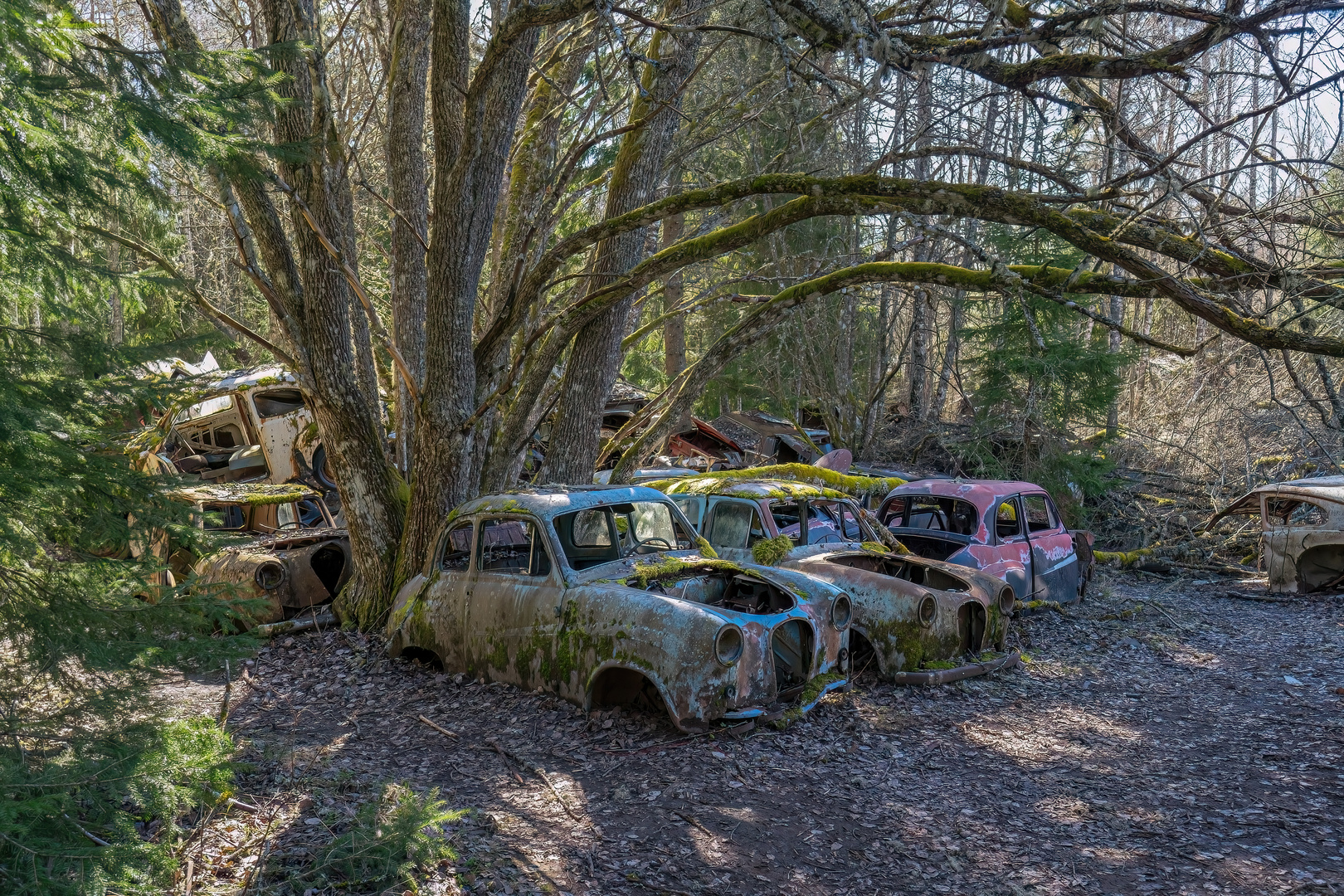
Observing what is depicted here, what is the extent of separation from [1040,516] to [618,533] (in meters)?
6.33

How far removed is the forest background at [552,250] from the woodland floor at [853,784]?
53.1 inches

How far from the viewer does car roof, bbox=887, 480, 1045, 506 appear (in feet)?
32.0

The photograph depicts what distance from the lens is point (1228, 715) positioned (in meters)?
6.72

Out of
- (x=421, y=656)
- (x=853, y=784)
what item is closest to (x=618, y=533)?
(x=421, y=656)

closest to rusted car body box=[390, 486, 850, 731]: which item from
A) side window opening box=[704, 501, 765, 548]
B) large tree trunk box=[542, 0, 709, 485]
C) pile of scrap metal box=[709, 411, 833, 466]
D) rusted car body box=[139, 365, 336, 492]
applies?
side window opening box=[704, 501, 765, 548]

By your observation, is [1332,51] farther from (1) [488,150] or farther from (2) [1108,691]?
(1) [488,150]

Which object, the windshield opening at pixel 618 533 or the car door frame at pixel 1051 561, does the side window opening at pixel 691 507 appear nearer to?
the windshield opening at pixel 618 533

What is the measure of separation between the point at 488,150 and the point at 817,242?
39.1ft

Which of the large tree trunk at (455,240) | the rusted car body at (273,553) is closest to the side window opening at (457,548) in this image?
the large tree trunk at (455,240)

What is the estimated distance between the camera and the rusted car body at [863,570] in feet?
24.3

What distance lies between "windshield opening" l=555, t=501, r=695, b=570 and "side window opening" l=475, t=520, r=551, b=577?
198 mm

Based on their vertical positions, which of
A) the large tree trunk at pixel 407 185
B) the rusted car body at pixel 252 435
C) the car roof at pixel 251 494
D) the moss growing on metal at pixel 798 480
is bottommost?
the car roof at pixel 251 494

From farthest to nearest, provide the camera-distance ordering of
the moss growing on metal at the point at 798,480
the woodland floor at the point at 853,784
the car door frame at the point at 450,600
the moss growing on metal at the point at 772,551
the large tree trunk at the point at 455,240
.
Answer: the moss growing on metal at the point at 798,480 < the large tree trunk at the point at 455,240 < the moss growing on metal at the point at 772,551 < the car door frame at the point at 450,600 < the woodland floor at the point at 853,784

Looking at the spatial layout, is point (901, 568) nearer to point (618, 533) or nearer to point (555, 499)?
point (618, 533)
